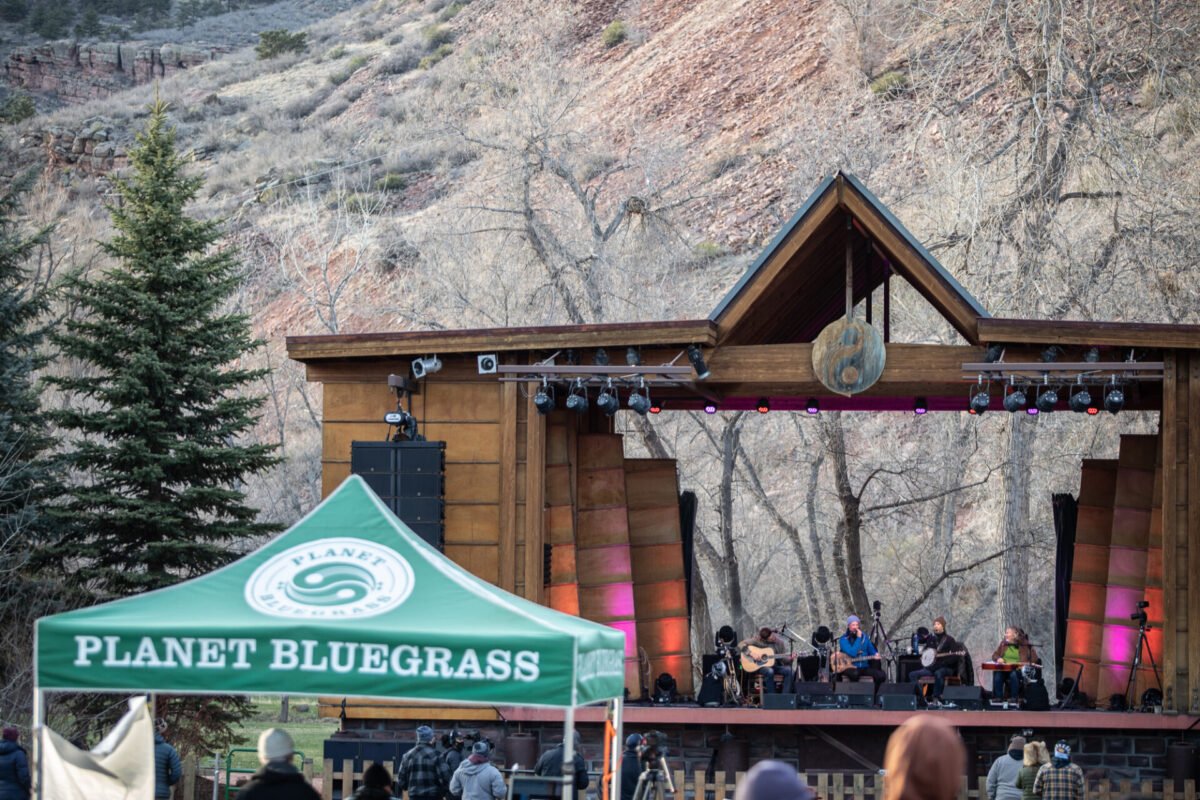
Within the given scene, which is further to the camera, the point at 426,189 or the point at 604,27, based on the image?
the point at 604,27

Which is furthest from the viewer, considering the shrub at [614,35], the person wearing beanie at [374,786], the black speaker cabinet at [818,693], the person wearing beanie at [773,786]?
the shrub at [614,35]

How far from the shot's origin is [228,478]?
715 inches

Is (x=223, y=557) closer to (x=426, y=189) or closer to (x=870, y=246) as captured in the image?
(x=870, y=246)

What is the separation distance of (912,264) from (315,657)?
8.76m

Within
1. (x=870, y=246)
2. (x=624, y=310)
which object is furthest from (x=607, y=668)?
(x=624, y=310)

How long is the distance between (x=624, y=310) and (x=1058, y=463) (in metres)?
9.81

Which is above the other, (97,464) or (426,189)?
(426,189)

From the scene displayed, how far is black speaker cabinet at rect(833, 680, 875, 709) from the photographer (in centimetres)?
1382

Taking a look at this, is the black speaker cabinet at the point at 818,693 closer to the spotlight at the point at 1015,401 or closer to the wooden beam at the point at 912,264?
the spotlight at the point at 1015,401

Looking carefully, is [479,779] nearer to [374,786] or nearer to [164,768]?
[164,768]

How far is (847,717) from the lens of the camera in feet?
43.7

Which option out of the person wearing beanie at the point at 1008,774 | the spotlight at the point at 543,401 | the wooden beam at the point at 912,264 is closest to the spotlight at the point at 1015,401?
the wooden beam at the point at 912,264

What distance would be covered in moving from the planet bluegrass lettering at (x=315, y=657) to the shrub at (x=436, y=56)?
63.6 m

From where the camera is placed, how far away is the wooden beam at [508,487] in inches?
536
